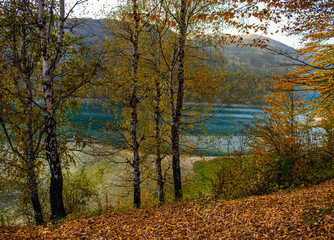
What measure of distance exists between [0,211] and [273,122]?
648 inches

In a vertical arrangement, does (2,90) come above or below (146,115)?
above

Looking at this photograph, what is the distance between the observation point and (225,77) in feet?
26.4

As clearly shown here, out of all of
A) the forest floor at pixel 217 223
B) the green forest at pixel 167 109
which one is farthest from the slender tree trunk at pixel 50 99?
the forest floor at pixel 217 223

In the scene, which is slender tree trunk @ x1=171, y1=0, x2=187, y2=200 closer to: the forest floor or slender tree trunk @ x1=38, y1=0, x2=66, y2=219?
the forest floor

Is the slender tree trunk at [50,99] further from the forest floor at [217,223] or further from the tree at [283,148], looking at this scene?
the tree at [283,148]

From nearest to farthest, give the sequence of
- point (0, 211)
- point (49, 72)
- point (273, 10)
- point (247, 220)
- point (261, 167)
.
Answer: point (247, 220)
point (273, 10)
point (49, 72)
point (261, 167)
point (0, 211)

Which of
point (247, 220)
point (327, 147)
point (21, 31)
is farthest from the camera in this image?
point (327, 147)

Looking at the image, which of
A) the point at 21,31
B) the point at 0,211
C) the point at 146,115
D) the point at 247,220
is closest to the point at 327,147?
the point at 247,220

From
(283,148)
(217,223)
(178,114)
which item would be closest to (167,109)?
(178,114)

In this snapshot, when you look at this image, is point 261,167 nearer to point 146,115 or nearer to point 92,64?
point 146,115

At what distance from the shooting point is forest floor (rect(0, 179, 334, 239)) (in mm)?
3883

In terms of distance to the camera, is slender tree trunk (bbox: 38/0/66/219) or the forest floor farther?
slender tree trunk (bbox: 38/0/66/219)

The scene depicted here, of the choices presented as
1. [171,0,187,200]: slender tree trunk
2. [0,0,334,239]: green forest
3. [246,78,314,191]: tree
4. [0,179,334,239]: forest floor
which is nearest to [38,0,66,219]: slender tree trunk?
[0,0,334,239]: green forest

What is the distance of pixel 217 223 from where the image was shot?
5082 millimetres
